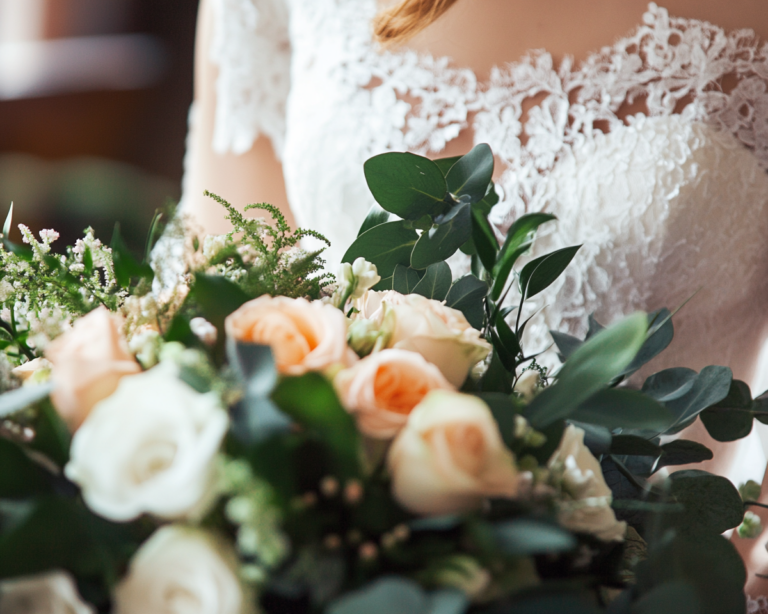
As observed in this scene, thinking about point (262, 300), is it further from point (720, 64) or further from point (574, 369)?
point (720, 64)

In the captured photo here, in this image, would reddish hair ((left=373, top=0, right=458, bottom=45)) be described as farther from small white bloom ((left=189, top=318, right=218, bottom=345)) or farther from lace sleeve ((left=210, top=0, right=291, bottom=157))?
small white bloom ((left=189, top=318, right=218, bottom=345))

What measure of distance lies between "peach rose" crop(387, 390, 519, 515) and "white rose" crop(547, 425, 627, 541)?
51 mm

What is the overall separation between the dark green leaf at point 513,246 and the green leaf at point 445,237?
1.4 inches

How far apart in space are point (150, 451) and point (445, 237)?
257 mm

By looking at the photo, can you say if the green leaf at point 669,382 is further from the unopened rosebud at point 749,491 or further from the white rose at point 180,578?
the white rose at point 180,578

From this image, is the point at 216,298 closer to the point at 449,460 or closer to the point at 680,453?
the point at 449,460

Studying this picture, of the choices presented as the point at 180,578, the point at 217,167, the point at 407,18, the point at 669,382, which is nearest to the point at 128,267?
the point at 180,578

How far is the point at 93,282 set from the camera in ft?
1.31

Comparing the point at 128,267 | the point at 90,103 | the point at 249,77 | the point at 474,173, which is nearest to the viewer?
the point at 128,267

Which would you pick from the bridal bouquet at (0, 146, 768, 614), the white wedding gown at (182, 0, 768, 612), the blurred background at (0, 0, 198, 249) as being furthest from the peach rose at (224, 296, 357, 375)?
the blurred background at (0, 0, 198, 249)

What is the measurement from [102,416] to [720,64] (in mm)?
734

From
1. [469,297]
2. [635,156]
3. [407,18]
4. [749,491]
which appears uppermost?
[407,18]

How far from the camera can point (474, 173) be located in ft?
1.41

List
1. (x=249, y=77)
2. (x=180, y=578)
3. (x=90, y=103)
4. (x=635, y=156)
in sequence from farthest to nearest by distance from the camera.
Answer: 1. (x=90, y=103)
2. (x=249, y=77)
3. (x=635, y=156)
4. (x=180, y=578)
